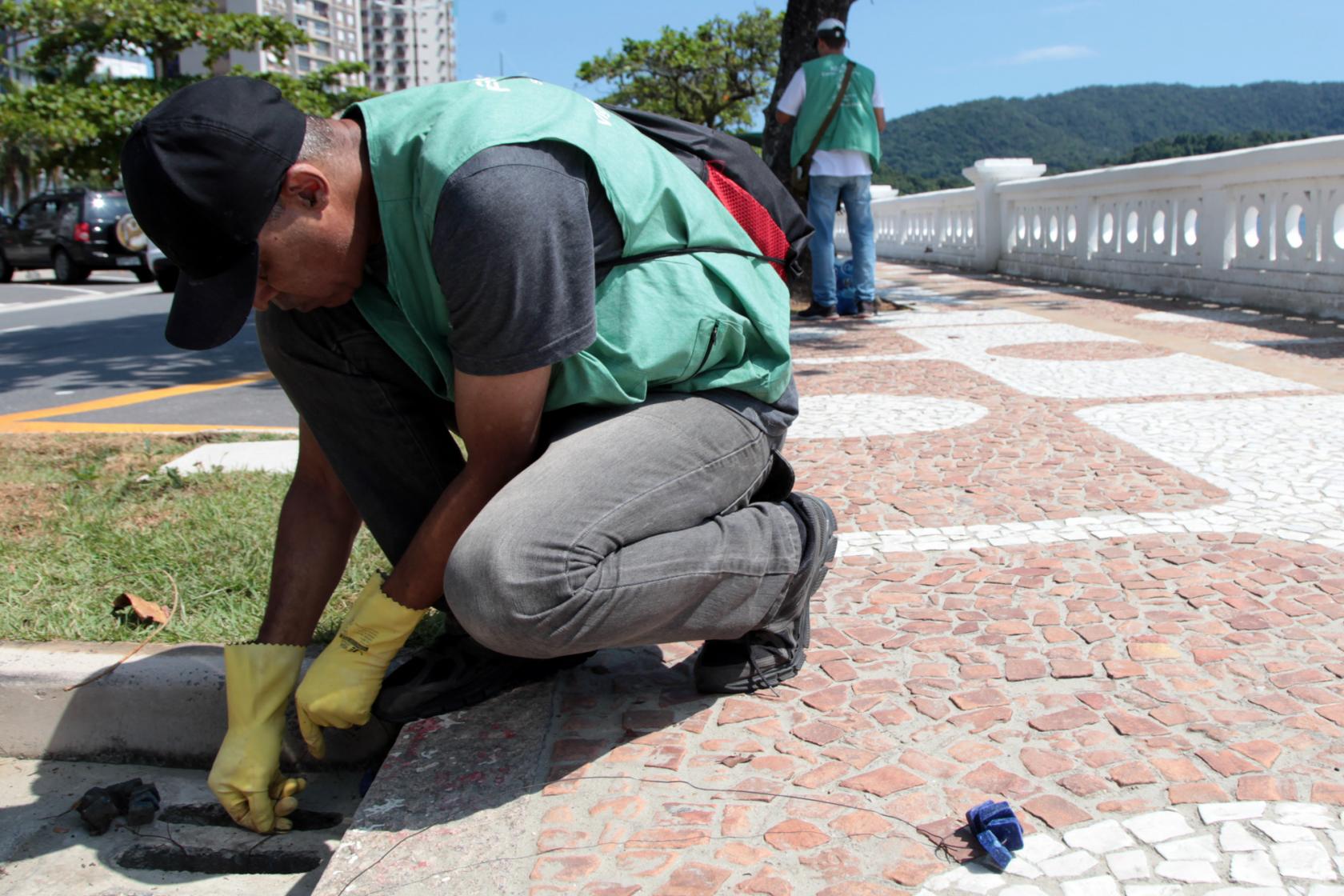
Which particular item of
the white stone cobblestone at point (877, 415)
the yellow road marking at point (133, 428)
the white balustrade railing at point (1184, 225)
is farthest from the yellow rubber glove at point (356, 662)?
the white balustrade railing at point (1184, 225)

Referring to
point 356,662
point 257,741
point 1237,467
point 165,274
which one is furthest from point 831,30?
point 165,274

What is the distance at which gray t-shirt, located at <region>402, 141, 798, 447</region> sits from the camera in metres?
1.82

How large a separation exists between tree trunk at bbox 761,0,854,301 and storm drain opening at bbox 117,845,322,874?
7.15 metres

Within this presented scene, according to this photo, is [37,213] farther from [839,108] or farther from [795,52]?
[839,108]

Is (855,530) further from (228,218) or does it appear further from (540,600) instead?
(228,218)

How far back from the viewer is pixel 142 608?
2828 mm

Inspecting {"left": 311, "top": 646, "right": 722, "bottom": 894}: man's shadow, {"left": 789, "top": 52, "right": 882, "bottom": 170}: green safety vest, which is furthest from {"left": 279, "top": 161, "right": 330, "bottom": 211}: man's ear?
{"left": 789, "top": 52, "right": 882, "bottom": 170}: green safety vest

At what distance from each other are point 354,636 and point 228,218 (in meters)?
0.80

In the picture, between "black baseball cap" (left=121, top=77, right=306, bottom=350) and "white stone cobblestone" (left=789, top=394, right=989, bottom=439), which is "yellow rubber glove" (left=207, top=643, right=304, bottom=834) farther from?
"white stone cobblestone" (left=789, top=394, right=989, bottom=439)

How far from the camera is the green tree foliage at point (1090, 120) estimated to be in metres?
58.9

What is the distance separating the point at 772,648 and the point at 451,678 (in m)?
0.63

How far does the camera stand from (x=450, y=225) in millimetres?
1833

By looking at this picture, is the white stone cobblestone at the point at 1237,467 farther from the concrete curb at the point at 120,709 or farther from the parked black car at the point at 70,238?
the parked black car at the point at 70,238

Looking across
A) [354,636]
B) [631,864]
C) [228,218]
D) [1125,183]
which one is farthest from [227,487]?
[1125,183]
